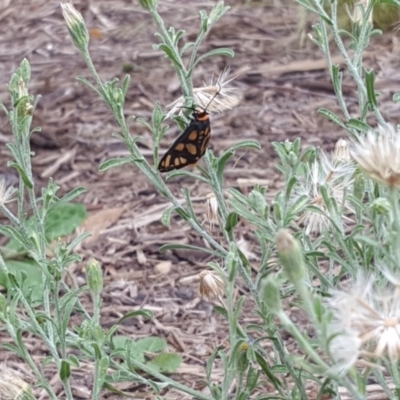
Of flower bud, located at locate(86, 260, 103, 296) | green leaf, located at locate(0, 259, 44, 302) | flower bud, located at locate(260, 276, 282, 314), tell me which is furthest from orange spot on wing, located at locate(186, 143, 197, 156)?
green leaf, located at locate(0, 259, 44, 302)

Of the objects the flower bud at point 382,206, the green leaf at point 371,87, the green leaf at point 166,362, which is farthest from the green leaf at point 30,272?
the flower bud at point 382,206

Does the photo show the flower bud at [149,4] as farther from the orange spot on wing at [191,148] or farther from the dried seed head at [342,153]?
the dried seed head at [342,153]

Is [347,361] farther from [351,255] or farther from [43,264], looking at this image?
[43,264]

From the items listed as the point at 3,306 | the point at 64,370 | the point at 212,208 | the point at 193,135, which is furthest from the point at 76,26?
the point at 64,370

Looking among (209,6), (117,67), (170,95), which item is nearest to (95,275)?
(170,95)

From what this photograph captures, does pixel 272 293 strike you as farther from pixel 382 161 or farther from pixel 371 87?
pixel 371 87

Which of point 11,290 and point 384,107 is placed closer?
point 11,290

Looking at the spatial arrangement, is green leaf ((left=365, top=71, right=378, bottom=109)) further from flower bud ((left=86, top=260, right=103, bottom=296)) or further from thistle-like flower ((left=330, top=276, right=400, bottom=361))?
flower bud ((left=86, top=260, right=103, bottom=296))
